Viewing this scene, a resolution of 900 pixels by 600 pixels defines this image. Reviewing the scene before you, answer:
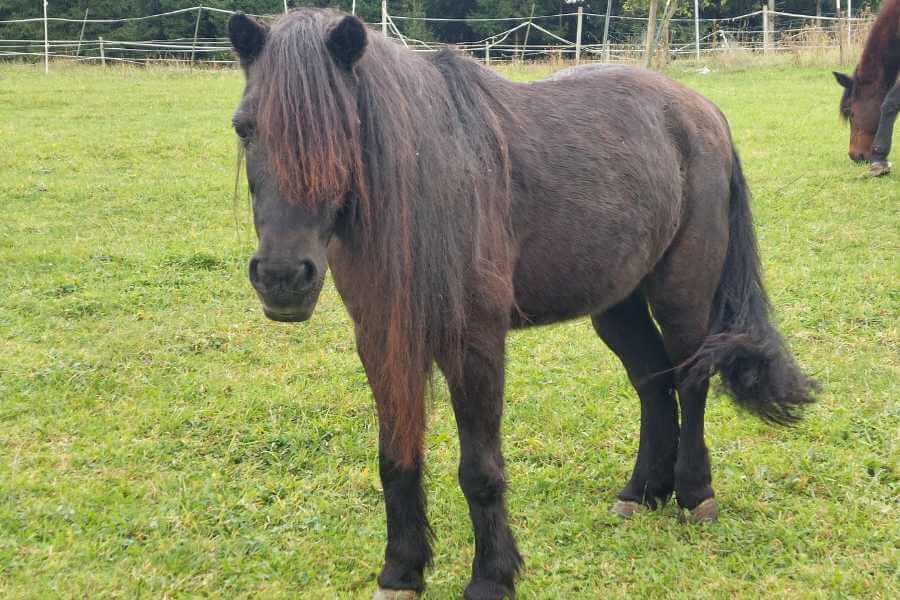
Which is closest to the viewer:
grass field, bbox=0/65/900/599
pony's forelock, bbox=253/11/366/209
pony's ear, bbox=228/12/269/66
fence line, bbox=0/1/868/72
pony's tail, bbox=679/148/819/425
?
pony's forelock, bbox=253/11/366/209

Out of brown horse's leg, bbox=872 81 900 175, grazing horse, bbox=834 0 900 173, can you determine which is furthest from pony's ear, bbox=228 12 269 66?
grazing horse, bbox=834 0 900 173

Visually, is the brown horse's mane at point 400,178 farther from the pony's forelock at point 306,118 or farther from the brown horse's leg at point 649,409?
the brown horse's leg at point 649,409

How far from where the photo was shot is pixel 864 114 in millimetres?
10477

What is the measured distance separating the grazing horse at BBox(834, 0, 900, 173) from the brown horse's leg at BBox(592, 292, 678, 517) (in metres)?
8.10

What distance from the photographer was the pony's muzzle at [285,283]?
2150 millimetres

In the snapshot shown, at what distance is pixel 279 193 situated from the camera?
2186mm

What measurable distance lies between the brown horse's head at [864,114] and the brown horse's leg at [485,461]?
9563 mm

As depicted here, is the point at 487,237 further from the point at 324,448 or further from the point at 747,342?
the point at 324,448

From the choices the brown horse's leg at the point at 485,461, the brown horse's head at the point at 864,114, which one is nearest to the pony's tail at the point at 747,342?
the brown horse's leg at the point at 485,461

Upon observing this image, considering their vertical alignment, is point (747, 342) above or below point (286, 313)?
below

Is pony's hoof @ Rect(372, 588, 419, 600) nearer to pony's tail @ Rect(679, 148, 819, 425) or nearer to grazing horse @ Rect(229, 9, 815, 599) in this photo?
grazing horse @ Rect(229, 9, 815, 599)

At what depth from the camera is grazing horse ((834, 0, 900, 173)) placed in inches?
405

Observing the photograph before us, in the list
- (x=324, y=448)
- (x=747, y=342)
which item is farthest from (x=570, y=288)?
(x=324, y=448)

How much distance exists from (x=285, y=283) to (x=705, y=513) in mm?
2424
